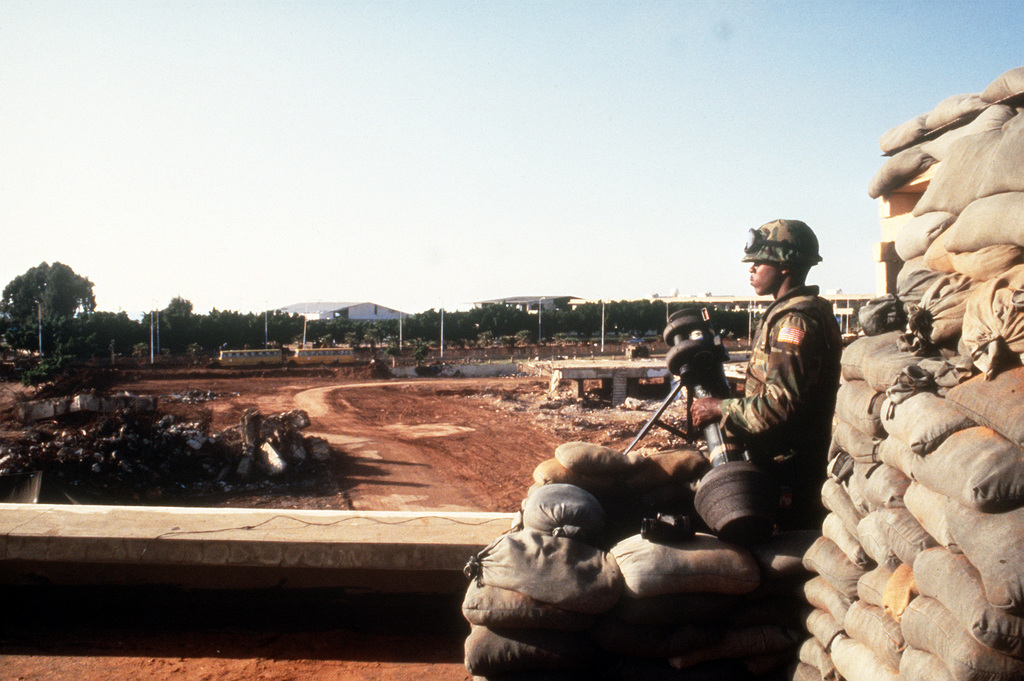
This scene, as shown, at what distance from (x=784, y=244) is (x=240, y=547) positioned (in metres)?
2.59

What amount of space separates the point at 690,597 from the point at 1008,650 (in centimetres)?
106

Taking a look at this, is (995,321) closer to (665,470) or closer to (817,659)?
(817,659)

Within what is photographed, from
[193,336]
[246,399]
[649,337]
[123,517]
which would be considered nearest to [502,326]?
[649,337]

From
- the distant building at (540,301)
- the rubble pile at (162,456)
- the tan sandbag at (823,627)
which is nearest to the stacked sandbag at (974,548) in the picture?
the tan sandbag at (823,627)

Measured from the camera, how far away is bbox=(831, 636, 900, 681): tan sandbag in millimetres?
2094

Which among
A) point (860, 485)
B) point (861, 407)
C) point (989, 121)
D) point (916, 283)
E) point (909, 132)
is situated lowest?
point (860, 485)

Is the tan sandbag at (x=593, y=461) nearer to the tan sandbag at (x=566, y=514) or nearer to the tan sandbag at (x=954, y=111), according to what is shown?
the tan sandbag at (x=566, y=514)

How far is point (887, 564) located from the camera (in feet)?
7.13

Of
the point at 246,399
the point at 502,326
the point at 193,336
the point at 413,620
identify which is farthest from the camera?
the point at 502,326

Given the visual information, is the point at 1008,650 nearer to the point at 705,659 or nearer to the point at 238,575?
the point at 705,659

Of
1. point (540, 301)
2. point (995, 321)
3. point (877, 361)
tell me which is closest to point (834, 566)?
point (877, 361)

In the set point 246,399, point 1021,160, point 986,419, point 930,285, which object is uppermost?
point 1021,160

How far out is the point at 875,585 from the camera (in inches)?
86.1

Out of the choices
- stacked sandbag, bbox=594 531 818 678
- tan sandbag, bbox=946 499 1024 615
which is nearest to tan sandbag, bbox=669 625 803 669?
stacked sandbag, bbox=594 531 818 678
